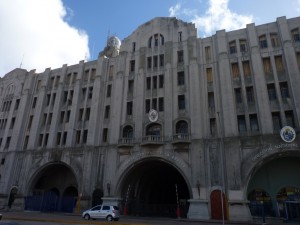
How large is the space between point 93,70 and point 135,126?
15131 mm

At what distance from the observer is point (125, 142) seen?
3584 cm

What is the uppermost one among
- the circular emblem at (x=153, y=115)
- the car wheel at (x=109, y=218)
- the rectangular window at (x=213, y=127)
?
the circular emblem at (x=153, y=115)

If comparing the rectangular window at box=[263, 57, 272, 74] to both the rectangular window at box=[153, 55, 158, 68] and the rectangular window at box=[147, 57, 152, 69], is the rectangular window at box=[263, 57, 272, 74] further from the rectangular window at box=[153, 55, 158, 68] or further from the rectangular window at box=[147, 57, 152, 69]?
the rectangular window at box=[147, 57, 152, 69]

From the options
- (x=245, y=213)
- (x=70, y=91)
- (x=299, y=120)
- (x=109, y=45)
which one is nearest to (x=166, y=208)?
(x=245, y=213)

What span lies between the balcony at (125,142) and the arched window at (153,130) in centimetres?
256

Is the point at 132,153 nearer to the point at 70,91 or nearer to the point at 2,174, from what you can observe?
the point at 70,91

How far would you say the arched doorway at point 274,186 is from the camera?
30.4 meters

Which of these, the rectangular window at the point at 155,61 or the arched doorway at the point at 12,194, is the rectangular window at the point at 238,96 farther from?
the arched doorway at the point at 12,194

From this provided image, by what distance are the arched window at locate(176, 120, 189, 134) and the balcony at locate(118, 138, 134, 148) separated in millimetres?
6609

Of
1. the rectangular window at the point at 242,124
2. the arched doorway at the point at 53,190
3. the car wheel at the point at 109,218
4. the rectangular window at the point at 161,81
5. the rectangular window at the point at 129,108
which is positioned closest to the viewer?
the car wheel at the point at 109,218

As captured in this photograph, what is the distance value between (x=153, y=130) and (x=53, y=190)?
2171cm

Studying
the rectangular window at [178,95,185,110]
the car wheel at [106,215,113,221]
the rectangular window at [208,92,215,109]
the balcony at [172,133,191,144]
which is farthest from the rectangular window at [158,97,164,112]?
the car wheel at [106,215,113,221]

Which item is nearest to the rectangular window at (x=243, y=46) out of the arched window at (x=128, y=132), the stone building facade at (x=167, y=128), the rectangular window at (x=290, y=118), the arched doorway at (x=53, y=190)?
the stone building facade at (x=167, y=128)

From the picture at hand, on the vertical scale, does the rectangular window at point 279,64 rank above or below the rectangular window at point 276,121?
above
